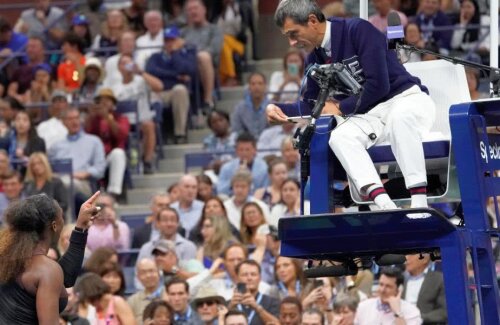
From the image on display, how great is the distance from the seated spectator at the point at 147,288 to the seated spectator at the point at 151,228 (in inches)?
57.1

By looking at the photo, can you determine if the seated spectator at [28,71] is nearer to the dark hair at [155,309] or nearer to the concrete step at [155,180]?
the concrete step at [155,180]

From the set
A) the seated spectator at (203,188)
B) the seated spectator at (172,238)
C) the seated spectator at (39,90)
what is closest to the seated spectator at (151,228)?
the seated spectator at (203,188)

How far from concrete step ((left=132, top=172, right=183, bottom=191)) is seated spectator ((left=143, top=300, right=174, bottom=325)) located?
514 centimetres

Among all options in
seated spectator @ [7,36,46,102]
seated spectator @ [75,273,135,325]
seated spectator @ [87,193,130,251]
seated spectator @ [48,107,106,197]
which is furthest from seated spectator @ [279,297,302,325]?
seated spectator @ [7,36,46,102]

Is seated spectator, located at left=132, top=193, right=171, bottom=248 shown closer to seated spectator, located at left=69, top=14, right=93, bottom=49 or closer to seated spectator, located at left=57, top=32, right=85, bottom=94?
seated spectator, located at left=57, top=32, right=85, bottom=94

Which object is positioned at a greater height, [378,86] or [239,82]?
[239,82]

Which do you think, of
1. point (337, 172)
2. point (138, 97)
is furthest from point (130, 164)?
point (337, 172)

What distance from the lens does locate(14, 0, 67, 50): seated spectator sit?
65.5 feet

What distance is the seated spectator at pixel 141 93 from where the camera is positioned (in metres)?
17.3

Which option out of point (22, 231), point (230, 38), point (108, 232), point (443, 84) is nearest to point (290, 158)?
point (108, 232)

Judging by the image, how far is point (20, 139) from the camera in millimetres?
16906

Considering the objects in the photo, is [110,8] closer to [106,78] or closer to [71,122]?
[106,78]

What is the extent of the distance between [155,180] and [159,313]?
5.38 meters

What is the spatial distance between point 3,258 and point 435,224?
2212 mm
